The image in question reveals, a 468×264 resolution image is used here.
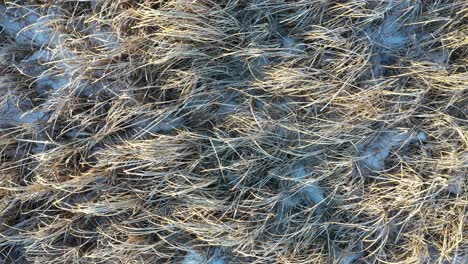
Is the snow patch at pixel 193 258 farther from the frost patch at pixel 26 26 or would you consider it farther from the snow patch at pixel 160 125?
the frost patch at pixel 26 26

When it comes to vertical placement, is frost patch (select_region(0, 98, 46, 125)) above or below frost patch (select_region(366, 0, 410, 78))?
below

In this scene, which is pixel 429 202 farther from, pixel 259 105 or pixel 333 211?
pixel 259 105

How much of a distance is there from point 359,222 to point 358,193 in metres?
0.10

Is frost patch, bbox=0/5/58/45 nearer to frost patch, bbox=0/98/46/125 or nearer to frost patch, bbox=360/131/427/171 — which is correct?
frost patch, bbox=0/98/46/125

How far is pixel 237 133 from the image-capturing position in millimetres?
1331

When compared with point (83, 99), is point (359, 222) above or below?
below

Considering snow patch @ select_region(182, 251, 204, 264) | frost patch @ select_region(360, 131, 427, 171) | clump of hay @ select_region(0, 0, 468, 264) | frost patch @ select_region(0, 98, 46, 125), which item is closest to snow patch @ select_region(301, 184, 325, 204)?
clump of hay @ select_region(0, 0, 468, 264)

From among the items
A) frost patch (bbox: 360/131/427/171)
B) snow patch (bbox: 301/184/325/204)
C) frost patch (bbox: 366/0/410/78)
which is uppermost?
frost patch (bbox: 366/0/410/78)

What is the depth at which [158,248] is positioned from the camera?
4.46 ft

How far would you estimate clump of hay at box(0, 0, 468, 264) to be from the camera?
Answer: 1.31m

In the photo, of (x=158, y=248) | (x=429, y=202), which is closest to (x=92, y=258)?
(x=158, y=248)

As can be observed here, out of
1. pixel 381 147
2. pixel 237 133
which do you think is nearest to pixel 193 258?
pixel 237 133

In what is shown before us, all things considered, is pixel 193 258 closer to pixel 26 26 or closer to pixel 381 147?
pixel 381 147

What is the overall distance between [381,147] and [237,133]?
1.61 feet
